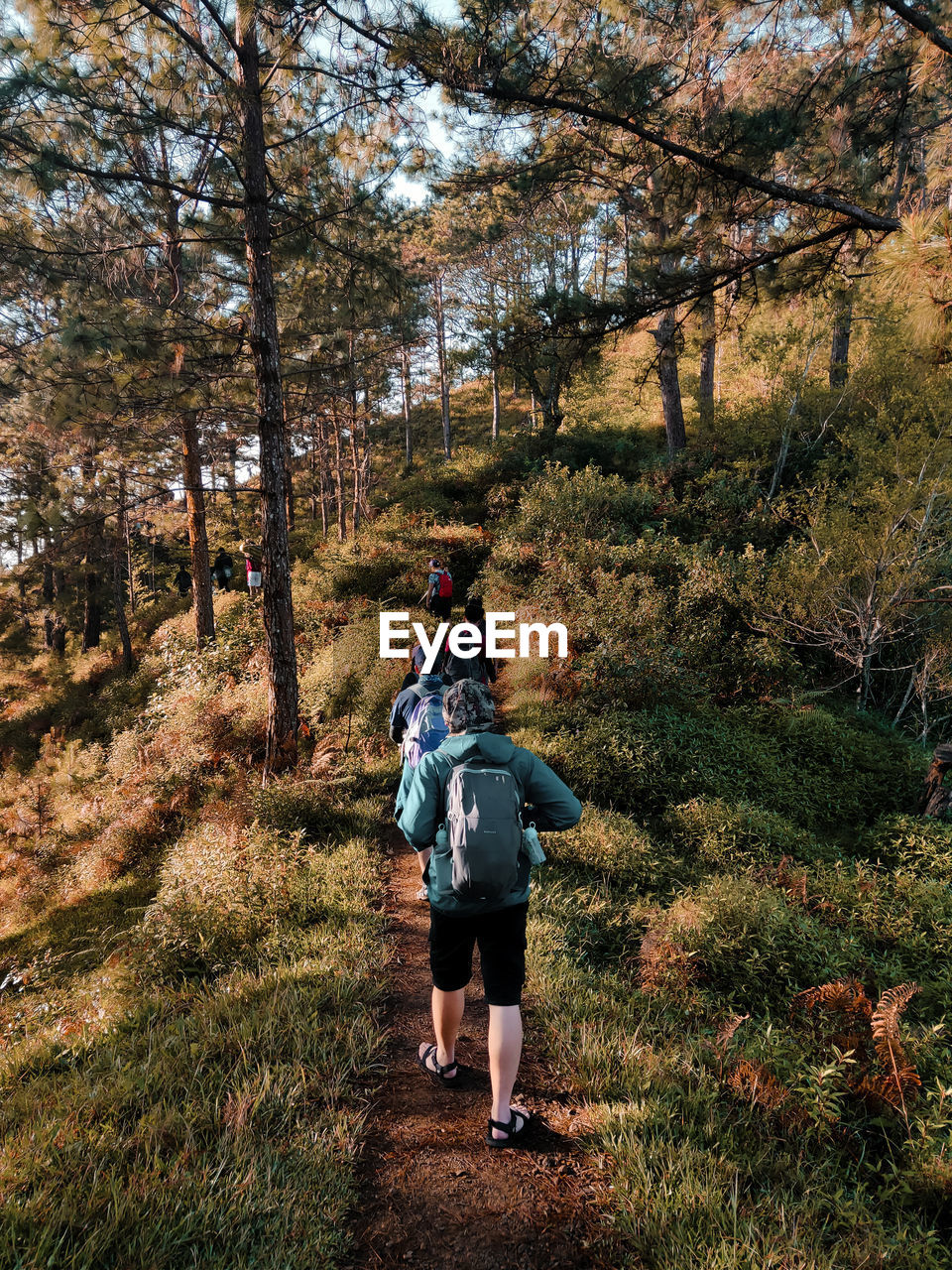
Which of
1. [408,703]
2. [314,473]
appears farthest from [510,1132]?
[314,473]

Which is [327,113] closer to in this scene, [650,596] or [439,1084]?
[650,596]

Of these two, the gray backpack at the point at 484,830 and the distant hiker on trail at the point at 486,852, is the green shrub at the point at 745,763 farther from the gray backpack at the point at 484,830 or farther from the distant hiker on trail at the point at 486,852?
the gray backpack at the point at 484,830

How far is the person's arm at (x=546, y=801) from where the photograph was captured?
268 cm

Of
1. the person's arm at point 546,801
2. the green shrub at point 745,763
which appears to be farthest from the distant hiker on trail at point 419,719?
the green shrub at point 745,763

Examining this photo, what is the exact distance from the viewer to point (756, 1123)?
2.90 meters

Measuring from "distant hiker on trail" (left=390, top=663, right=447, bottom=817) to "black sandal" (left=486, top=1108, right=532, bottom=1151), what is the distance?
6.04 feet

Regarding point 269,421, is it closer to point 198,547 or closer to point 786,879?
point 198,547

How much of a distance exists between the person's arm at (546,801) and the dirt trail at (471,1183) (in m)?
1.53

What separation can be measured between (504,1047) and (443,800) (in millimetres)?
1132

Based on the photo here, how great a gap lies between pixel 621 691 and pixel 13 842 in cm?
1187

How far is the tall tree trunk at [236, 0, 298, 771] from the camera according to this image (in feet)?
22.4

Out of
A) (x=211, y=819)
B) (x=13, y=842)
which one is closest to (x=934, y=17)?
(x=211, y=819)

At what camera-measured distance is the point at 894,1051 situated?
3350 millimetres
